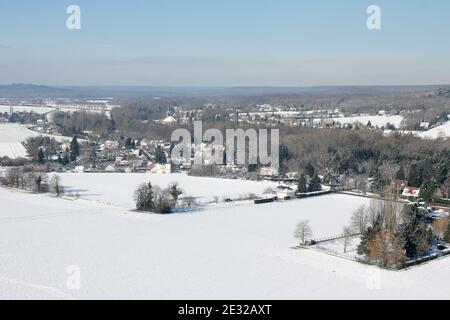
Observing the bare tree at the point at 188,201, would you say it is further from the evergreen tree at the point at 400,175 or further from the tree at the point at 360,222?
the evergreen tree at the point at 400,175

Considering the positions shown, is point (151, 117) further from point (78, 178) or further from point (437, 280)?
point (437, 280)

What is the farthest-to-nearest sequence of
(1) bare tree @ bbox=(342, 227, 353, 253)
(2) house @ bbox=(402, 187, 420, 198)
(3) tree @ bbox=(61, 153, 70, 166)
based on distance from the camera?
(3) tree @ bbox=(61, 153, 70, 166) < (2) house @ bbox=(402, 187, 420, 198) < (1) bare tree @ bbox=(342, 227, 353, 253)

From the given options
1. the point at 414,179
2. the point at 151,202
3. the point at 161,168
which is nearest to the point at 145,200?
the point at 151,202

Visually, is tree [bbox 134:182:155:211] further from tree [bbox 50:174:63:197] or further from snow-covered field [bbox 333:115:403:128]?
snow-covered field [bbox 333:115:403:128]

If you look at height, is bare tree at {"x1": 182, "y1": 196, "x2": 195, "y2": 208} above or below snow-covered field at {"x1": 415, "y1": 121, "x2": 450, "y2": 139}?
below

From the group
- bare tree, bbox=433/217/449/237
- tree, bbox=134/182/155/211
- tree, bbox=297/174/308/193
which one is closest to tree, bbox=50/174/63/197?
tree, bbox=134/182/155/211

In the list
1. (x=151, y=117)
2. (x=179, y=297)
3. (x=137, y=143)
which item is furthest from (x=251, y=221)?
(x=151, y=117)
